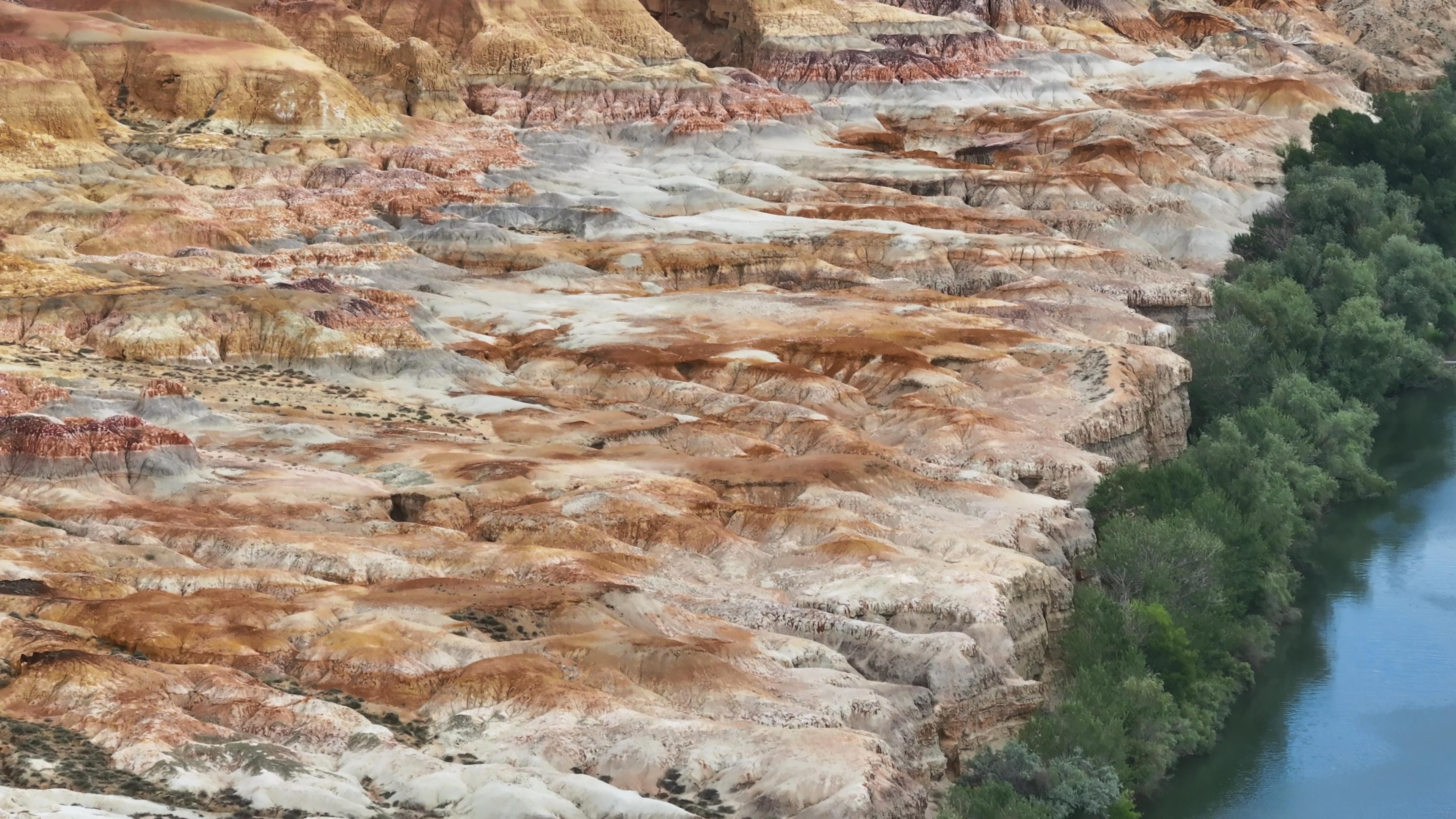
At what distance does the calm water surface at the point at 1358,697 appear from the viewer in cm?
5628

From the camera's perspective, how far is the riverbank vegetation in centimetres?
5325

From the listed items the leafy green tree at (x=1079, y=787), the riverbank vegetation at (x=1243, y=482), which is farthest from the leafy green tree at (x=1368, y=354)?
the leafy green tree at (x=1079, y=787)

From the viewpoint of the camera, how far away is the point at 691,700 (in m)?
47.7

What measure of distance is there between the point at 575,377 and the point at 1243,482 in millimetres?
28748

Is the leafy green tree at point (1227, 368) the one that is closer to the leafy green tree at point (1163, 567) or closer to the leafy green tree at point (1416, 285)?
the leafy green tree at point (1416, 285)

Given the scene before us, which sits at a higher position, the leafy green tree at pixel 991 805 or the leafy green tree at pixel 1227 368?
the leafy green tree at pixel 991 805

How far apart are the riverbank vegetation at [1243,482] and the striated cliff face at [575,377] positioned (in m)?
2.04

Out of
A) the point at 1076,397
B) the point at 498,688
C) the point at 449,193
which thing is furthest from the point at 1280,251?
the point at 498,688

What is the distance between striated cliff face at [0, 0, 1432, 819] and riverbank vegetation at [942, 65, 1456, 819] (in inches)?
80.2

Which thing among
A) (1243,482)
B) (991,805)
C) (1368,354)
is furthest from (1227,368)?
(991,805)

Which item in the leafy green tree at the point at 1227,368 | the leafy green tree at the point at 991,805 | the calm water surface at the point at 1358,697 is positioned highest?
the leafy green tree at the point at 991,805

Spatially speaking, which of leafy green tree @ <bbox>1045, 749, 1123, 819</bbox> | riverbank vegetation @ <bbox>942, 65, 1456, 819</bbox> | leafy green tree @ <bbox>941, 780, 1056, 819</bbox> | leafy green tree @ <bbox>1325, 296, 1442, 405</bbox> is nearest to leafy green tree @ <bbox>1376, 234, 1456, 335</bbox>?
riverbank vegetation @ <bbox>942, 65, 1456, 819</bbox>

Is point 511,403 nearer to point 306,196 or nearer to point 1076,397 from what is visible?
point 1076,397

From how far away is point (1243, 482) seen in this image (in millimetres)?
72625
